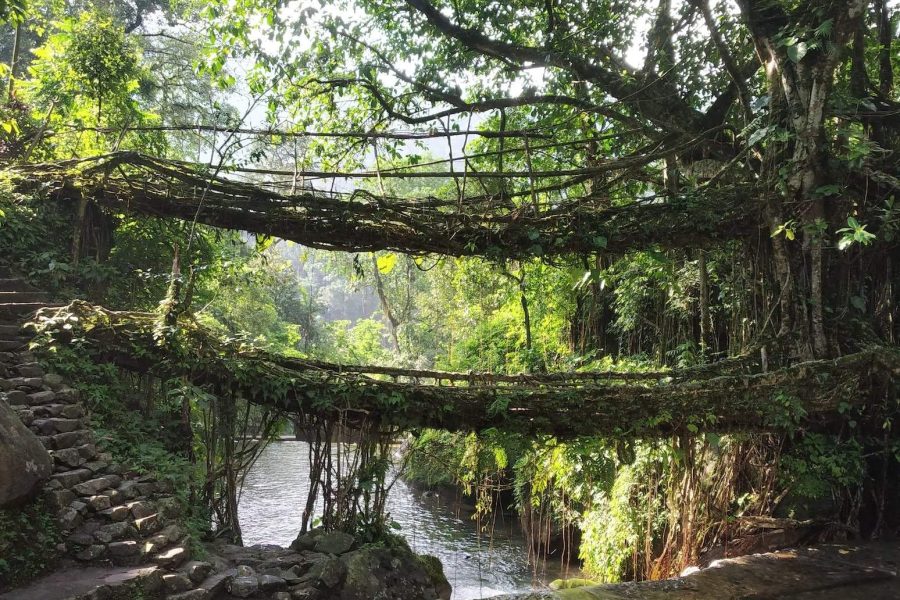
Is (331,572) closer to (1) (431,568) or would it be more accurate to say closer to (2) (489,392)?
(1) (431,568)

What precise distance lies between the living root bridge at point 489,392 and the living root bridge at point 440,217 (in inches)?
50.7

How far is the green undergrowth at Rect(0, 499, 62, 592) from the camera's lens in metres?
3.43

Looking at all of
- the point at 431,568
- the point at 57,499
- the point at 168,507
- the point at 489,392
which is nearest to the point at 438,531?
the point at 431,568

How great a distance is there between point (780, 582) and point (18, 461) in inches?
233

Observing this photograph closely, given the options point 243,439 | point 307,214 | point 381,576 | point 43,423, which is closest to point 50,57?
point 307,214

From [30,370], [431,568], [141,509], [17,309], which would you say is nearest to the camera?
[141,509]

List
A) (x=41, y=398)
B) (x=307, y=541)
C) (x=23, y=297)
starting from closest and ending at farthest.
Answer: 1. (x=41, y=398)
2. (x=307, y=541)
3. (x=23, y=297)

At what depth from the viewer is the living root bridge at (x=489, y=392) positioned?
188 inches

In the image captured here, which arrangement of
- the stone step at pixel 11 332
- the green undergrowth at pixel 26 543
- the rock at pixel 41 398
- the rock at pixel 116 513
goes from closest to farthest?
the green undergrowth at pixel 26 543, the rock at pixel 116 513, the rock at pixel 41 398, the stone step at pixel 11 332

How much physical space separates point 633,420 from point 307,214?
3765 millimetres

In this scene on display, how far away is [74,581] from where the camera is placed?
3514 mm

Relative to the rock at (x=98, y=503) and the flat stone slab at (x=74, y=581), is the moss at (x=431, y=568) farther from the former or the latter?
the rock at (x=98, y=503)

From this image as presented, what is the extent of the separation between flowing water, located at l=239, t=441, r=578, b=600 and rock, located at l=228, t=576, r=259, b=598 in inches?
97.2

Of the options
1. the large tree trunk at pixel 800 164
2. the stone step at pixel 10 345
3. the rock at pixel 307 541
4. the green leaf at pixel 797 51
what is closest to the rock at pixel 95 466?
the stone step at pixel 10 345
